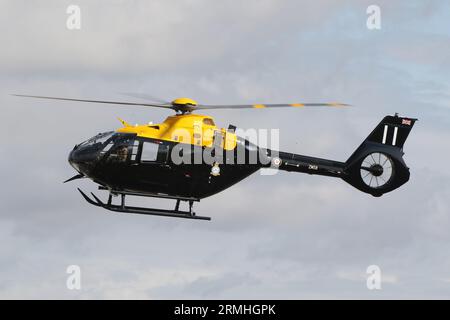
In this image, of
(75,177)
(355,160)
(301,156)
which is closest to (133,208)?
(75,177)

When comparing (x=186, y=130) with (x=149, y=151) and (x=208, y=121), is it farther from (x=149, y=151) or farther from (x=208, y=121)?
(x=149, y=151)

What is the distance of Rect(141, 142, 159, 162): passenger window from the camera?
122 feet

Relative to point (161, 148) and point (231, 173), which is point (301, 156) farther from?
point (161, 148)

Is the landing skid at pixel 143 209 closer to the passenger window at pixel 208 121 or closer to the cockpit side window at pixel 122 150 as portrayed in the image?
the cockpit side window at pixel 122 150

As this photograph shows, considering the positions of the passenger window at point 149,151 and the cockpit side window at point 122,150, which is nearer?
the cockpit side window at point 122,150

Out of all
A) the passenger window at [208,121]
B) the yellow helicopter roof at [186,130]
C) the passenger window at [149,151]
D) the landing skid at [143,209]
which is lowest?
the landing skid at [143,209]

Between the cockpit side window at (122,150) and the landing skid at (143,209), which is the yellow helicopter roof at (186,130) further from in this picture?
the landing skid at (143,209)

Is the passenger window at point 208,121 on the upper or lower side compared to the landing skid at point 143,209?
upper

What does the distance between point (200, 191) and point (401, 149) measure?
10.0 meters

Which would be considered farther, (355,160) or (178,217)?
(355,160)

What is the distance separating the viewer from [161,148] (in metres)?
37.4

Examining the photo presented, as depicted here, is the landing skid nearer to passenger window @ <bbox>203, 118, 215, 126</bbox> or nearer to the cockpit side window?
the cockpit side window

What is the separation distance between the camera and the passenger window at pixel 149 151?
122ft

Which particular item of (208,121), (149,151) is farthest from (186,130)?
(149,151)
